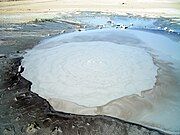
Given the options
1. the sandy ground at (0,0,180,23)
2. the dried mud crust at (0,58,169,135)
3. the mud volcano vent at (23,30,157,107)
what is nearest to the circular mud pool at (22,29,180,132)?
the mud volcano vent at (23,30,157,107)

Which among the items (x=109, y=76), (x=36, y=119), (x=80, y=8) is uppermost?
(x=80, y=8)

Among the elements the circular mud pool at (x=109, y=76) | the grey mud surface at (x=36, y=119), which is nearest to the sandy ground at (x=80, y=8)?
the circular mud pool at (x=109, y=76)

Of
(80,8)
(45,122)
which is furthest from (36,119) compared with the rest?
(80,8)

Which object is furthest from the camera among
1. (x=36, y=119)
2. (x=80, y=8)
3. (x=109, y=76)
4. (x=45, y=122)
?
(x=80, y=8)

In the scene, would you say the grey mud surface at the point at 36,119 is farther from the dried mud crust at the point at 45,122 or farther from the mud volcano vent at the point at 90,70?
the mud volcano vent at the point at 90,70

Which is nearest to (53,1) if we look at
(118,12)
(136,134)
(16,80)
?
(118,12)

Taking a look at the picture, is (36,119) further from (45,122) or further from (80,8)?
(80,8)
